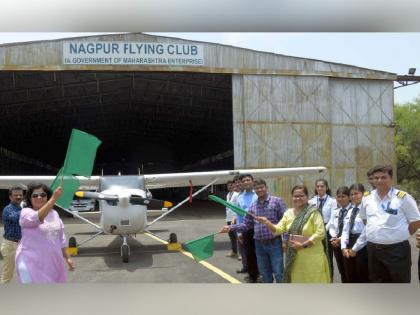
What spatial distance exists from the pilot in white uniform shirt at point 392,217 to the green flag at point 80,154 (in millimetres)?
2692

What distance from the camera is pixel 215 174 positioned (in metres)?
10.3

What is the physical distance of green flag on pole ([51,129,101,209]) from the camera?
418cm

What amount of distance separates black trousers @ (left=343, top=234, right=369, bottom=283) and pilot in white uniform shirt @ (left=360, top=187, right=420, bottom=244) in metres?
0.57

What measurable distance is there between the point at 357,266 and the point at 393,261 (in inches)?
29.7

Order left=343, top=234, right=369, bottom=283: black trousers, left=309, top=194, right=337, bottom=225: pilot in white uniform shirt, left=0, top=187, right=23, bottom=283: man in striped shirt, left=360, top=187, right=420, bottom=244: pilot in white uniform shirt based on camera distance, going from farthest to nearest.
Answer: left=309, top=194, right=337, bottom=225: pilot in white uniform shirt, left=0, top=187, right=23, bottom=283: man in striped shirt, left=343, top=234, right=369, bottom=283: black trousers, left=360, top=187, right=420, bottom=244: pilot in white uniform shirt

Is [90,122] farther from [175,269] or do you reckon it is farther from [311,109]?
[175,269]

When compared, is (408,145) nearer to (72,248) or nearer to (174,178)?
(174,178)

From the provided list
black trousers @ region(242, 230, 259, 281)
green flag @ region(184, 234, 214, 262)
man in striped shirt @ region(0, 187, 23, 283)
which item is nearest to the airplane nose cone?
man in striped shirt @ region(0, 187, 23, 283)

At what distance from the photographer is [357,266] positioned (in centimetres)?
456

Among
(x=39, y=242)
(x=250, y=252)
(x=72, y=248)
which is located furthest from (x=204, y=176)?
(x=39, y=242)

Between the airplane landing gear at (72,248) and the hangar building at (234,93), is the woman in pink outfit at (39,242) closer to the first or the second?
the airplane landing gear at (72,248)

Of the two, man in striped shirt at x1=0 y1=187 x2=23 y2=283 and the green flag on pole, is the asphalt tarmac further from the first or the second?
the green flag on pole
